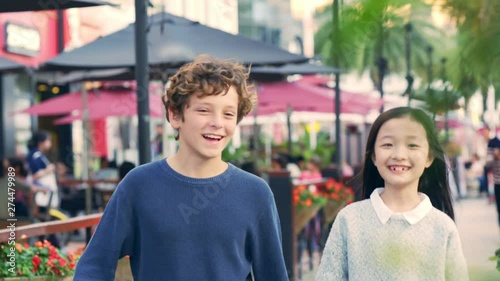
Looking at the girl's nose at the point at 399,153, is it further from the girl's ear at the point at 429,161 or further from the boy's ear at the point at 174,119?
the boy's ear at the point at 174,119

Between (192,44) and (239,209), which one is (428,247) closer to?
(239,209)

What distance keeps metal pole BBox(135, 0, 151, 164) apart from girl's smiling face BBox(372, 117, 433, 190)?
334 centimetres

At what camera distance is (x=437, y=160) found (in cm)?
262

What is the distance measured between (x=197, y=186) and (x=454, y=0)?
1.73m

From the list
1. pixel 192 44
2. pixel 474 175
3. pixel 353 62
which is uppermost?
pixel 192 44

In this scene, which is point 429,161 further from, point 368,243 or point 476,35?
point 476,35

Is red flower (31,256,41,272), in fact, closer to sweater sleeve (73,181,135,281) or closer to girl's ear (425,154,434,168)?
sweater sleeve (73,181,135,281)

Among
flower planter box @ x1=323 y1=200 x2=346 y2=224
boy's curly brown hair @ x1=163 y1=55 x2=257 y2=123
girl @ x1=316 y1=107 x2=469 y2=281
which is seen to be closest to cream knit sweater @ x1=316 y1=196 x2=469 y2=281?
girl @ x1=316 y1=107 x2=469 y2=281

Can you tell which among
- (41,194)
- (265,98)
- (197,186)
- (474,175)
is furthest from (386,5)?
(474,175)

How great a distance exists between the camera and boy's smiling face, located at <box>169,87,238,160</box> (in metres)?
2.41

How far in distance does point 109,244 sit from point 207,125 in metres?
0.36

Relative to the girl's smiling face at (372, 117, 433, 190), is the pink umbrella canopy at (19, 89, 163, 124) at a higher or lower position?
higher

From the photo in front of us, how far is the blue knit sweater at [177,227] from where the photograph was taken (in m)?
2.39

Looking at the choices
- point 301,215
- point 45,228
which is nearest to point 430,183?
point 45,228
